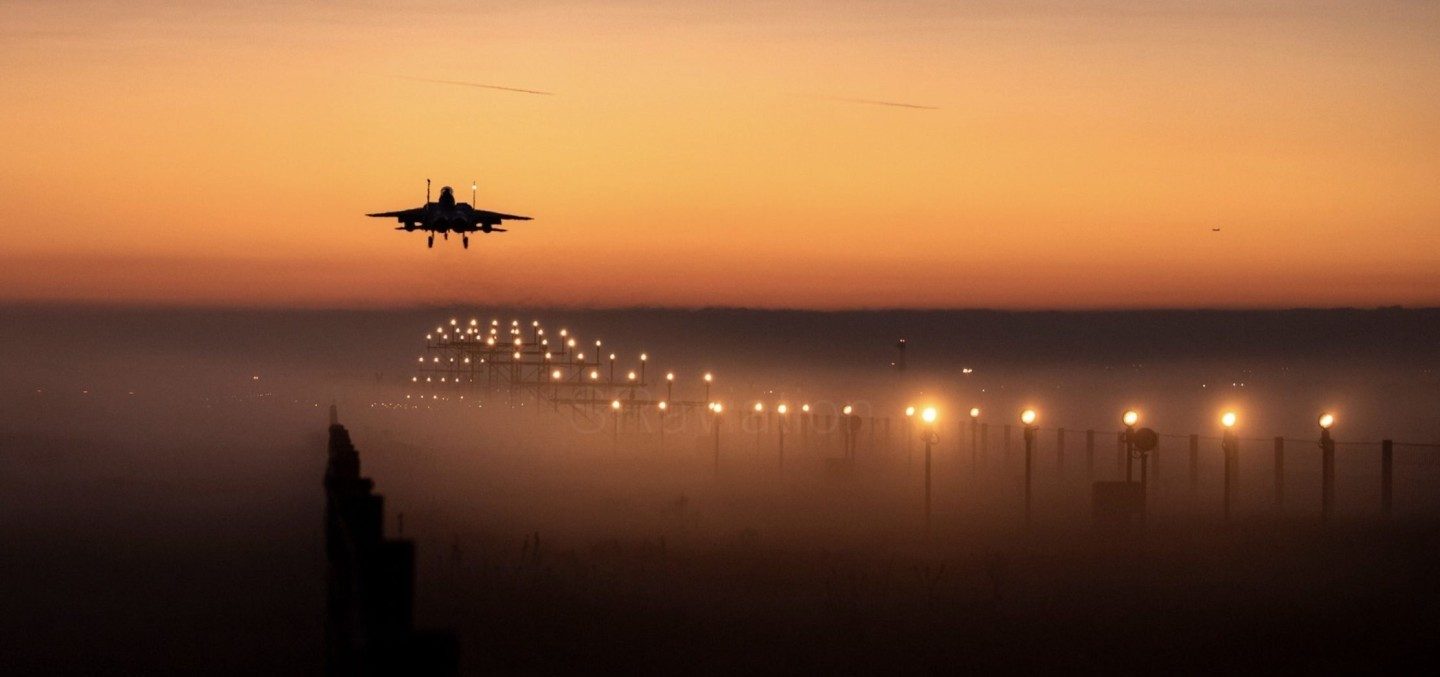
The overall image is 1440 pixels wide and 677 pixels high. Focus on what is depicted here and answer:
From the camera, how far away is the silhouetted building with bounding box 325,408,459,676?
8938 millimetres

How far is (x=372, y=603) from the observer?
1054 centimetres

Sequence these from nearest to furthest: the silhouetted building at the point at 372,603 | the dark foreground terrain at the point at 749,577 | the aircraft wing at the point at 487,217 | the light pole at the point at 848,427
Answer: the silhouetted building at the point at 372,603
the dark foreground terrain at the point at 749,577
the light pole at the point at 848,427
the aircraft wing at the point at 487,217

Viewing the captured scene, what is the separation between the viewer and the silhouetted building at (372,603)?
8938 millimetres

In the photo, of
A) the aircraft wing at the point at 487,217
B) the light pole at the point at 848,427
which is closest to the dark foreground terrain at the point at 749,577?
the light pole at the point at 848,427

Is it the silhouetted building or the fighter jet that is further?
the fighter jet

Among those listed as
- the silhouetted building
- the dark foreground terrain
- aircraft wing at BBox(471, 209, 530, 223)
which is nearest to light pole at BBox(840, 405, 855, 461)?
the dark foreground terrain

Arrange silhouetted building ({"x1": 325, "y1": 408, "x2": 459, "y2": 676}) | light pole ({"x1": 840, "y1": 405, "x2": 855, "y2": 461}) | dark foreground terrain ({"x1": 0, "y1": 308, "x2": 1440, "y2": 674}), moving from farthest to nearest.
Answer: light pole ({"x1": 840, "y1": 405, "x2": 855, "y2": 461}) < dark foreground terrain ({"x1": 0, "y1": 308, "x2": 1440, "y2": 674}) < silhouetted building ({"x1": 325, "y1": 408, "x2": 459, "y2": 676})

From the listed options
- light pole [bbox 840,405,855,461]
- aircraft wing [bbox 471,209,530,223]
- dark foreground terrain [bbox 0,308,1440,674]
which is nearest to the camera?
dark foreground terrain [bbox 0,308,1440,674]

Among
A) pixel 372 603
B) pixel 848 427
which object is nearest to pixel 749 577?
pixel 372 603

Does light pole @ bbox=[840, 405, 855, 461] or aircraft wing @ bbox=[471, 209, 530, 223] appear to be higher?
aircraft wing @ bbox=[471, 209, 530, 223]

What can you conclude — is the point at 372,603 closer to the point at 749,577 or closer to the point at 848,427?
the point at 749,577

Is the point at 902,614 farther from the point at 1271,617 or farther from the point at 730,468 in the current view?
the point at 730,468

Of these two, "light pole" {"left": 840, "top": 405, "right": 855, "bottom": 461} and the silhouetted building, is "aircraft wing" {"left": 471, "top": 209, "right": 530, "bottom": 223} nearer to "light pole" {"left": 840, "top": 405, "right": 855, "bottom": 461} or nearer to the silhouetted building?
"light pole" {"left": 840, "top": 405, "right": 855, "bottom": 461}

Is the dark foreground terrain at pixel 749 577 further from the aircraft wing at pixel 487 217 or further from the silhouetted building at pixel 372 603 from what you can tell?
the aircraft wing at pixel 487 217
